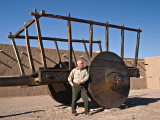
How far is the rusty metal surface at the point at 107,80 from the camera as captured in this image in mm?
4668

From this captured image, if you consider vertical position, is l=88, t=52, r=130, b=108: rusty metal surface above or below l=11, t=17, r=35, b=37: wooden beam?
below

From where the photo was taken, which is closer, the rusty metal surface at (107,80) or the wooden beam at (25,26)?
the rusty metal surface at (107,80)

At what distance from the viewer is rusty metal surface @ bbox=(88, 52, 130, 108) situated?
4.67m

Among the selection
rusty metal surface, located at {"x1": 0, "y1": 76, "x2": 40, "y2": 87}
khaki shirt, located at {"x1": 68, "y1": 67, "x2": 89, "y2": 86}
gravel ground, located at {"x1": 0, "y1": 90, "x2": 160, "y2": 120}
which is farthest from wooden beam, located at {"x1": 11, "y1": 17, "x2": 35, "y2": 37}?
gravel ground, located at {"x1": 0, "y1": 90, "x2": 160, "y2": 120}

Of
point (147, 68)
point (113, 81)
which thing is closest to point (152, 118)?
point (113, 81)

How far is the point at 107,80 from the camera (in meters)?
4.84

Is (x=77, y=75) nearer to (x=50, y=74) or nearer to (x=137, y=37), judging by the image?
(x=50, y=74)

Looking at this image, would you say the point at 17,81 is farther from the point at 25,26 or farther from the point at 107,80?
the point at 107,80

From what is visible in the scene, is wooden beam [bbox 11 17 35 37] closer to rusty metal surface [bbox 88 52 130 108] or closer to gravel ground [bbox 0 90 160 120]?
rusty metal surface [bbox 88 52 130 108]

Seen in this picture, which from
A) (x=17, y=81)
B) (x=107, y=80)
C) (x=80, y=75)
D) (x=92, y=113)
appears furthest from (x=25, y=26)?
(x=92, y=113)

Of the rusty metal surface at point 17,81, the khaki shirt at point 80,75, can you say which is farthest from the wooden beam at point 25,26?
the khaki shirt at point 80,75

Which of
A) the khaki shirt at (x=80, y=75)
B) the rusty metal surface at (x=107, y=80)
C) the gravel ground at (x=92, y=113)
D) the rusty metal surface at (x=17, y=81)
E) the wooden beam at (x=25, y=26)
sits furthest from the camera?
the wooden beam at (x=25, y=26)

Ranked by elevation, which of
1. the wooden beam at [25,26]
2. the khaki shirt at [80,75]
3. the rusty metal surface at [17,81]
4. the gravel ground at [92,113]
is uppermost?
the wooden beam at [25,26]

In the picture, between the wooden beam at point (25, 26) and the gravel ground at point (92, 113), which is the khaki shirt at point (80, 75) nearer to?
the gravel ground at point (92, 113)
